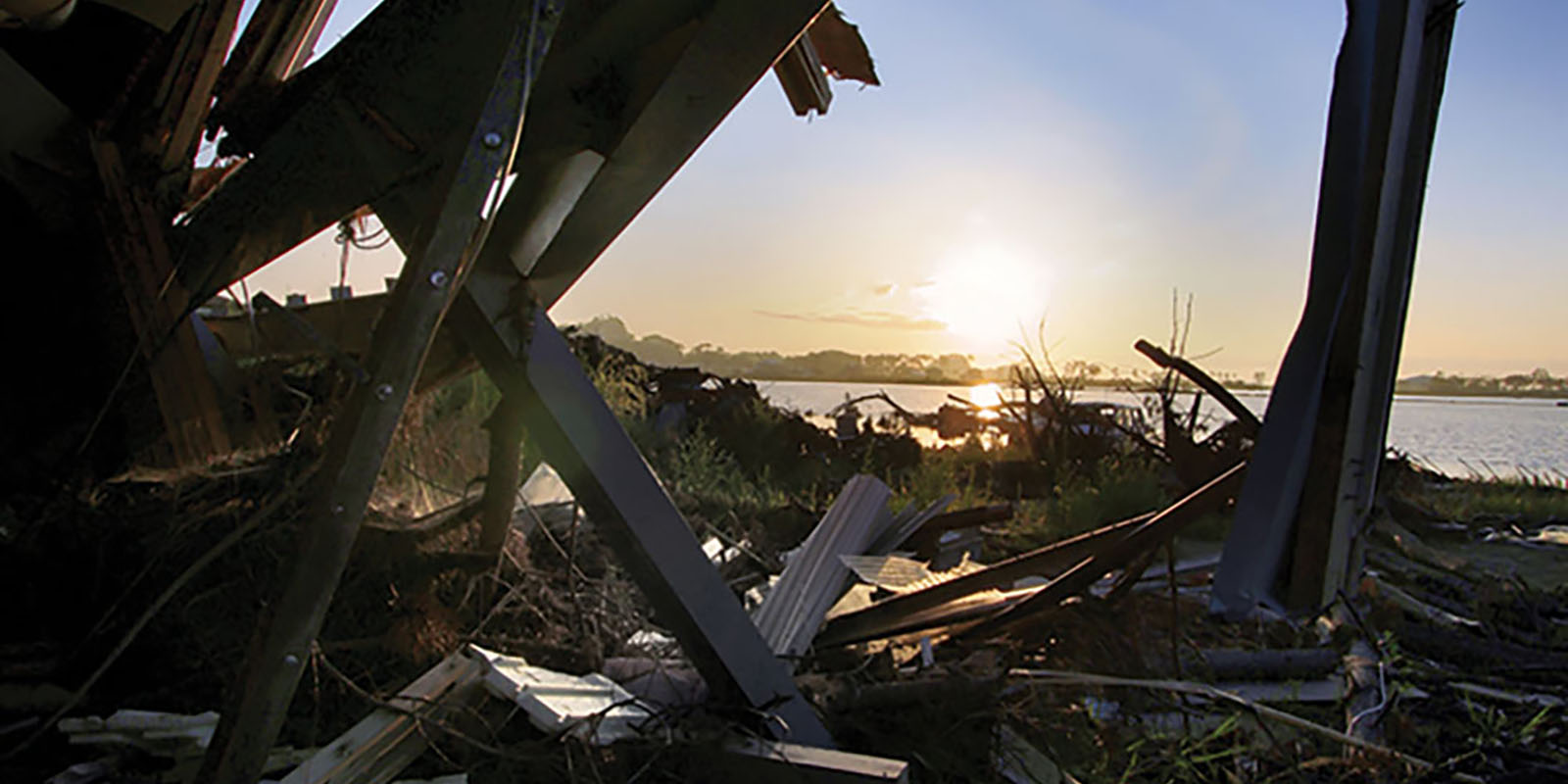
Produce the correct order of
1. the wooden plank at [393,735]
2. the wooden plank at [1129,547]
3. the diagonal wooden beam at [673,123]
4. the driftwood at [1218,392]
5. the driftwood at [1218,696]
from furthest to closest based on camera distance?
the driftwood at [1218,392]
the wooden plank at [1129,547]
the driftwood at [1218,696]
the wooden plank at [393,735]
the diagonal wooden beam at [673,123]

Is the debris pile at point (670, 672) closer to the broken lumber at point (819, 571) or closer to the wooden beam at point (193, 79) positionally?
the broken lumber at point (819, 571)

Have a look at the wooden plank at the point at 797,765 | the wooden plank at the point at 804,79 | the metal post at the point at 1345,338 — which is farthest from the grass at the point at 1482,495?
the wooden plank at the point at 797,765

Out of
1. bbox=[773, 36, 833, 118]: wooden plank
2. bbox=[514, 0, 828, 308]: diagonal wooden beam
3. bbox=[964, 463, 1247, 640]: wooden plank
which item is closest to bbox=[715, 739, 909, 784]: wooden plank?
bbox=[964, 463, 1247, 640]: wooden plank

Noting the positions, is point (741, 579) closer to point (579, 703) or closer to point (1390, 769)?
point (579, 703)

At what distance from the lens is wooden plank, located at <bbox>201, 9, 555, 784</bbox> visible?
107 centimetres

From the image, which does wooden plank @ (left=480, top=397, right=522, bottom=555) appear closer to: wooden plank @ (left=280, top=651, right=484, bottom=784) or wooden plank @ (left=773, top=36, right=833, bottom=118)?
wooden plank @ (left=280, top=651, right=484, bottom=784)

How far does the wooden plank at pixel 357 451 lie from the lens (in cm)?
107

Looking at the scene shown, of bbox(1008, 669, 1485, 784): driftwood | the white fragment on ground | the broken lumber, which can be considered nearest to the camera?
the white fragment on ground

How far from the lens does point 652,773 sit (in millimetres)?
1866

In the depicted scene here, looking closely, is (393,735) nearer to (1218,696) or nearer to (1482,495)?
(1218,696)

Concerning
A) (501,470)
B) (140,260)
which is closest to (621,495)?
(501,470)

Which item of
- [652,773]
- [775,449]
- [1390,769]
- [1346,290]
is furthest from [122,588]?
[775,449]

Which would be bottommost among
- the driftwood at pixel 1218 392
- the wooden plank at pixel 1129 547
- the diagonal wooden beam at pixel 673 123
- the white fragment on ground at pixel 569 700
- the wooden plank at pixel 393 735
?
the wooden plank at pixel 393 735

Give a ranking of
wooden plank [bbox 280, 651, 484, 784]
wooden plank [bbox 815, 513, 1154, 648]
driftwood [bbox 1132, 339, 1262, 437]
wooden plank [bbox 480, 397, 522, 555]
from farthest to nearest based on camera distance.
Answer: driftwood [bbox 1132, 339, 1262, 437] < wooden plank [bbox 815, 513, 1154, 648] < wooden plank [bbox 280, 651, 484, 784] < wooden plank [bbox 480, 397, 522, 555]
